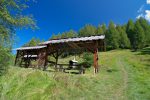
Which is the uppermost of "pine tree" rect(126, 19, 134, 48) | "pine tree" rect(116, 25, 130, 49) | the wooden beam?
"pine tree" rect(126, 19, 134, 48)

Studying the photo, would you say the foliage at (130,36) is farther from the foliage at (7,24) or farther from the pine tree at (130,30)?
the foliage at (7,24)

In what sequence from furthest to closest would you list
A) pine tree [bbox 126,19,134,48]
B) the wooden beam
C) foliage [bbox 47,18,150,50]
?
pine tree [bbox 126,19,134,48] → foliage [bbox 47,18,150,50] → the wooden beam

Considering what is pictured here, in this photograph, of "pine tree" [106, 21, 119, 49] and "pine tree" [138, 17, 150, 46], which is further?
"pine tree" [106, 21, 119, 49]

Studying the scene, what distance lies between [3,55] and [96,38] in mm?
13598

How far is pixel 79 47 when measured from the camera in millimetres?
25422

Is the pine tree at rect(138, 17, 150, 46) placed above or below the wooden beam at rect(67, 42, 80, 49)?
above

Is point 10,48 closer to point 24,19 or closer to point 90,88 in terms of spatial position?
point 24,19

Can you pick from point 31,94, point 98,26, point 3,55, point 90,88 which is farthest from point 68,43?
point 98,26

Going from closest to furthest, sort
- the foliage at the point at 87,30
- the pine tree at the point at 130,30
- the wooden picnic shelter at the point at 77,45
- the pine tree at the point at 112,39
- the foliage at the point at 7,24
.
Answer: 1. the foliage at the point at 7,24
2. the wooden picnic shelter at the point at 77,45
3. the pine tree at the point at 112,39
4. the pine tree at the point at 130,30
5. the foliage at the point at 87,30

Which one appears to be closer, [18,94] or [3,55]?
[18,94]

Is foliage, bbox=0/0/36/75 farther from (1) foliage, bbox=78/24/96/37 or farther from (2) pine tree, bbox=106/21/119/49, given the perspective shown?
(1) foliage, bbox=78/24/96/37

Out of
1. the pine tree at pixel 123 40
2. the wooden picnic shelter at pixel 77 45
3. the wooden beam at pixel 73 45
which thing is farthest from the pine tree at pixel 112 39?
the wooden beam at pixel 73 45

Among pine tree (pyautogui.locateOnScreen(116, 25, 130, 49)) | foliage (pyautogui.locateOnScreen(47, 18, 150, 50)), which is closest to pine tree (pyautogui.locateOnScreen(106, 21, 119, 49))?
foliage (pyautogui.locateOnScreen(47, 18, 150, 50))

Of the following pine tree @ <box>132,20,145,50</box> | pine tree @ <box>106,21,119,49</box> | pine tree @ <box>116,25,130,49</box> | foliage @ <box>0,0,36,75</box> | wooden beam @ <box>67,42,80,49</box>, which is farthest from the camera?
pine tree @ <box>106,21,119,49</box>
